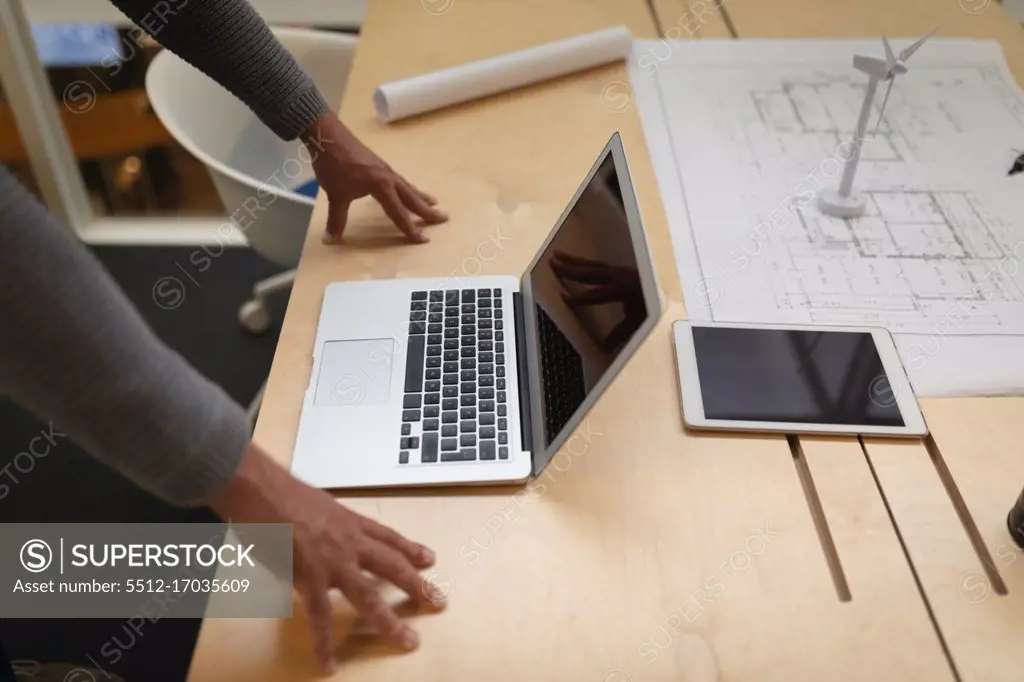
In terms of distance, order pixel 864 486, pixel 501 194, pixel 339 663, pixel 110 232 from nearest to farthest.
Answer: pixel 339 663, pixel 864 486, pixel 501 194, pixel 110 232

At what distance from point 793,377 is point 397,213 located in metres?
0.51

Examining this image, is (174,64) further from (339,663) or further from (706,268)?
(339,663)

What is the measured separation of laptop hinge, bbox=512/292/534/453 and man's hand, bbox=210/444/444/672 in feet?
0.57

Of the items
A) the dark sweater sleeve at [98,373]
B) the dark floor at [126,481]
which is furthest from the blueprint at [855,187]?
the dark floor at [126,481]

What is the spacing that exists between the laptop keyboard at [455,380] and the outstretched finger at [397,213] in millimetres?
115

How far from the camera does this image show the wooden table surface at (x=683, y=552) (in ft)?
2.01

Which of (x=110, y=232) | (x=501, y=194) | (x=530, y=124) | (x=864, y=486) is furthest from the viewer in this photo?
(x=110, y=232)

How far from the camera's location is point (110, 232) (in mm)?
2084

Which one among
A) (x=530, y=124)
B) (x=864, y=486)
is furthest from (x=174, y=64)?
(x=864, y=486)

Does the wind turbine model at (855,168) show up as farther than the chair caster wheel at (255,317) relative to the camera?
No

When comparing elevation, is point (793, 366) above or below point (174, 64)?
below

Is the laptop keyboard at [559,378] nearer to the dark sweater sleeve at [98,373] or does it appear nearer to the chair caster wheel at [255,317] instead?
the dark sweater sleeve at [98,373]

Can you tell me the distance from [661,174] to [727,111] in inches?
8.1

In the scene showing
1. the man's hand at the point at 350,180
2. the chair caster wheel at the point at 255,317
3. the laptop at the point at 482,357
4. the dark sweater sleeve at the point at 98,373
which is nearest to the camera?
the dark sweater sleeve at the point at 98,373
